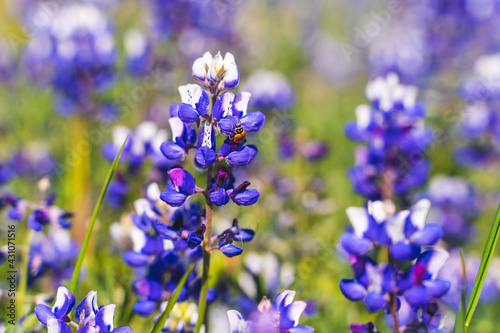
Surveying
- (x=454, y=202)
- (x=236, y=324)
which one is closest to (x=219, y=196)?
(x=236, y=324)

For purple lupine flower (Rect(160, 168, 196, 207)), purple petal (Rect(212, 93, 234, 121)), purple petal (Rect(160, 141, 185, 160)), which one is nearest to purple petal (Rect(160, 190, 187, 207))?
purple lupine flower (Rect(160, 168, 196, 207))

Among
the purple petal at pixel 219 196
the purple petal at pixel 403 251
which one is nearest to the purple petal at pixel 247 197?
the purple petal at pixel 219 196

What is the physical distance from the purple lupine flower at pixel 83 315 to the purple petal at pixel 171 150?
0.39m

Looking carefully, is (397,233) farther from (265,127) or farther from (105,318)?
(265,127)

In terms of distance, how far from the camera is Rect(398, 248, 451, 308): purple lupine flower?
1.36 meters

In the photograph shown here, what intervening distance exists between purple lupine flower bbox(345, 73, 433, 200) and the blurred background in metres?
0.18

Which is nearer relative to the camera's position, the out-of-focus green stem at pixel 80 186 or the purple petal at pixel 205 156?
the purple petal at pixel 205 156

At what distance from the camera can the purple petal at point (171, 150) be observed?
4.57ft

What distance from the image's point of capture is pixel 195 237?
1309 mm

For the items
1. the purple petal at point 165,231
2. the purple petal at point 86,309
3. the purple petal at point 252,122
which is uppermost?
the purple petal at point 252,122

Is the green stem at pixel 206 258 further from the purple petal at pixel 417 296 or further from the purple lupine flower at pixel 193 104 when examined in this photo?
the purple petal at pixel 417 296

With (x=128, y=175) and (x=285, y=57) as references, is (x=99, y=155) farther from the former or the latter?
(x=285, y=57)

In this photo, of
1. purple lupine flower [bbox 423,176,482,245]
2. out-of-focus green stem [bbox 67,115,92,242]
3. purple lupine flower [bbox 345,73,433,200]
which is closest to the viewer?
purple lupine flower [bbox 345,73,433,200]

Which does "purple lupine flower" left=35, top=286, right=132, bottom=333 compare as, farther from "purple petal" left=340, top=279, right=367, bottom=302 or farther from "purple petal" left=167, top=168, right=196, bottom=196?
"purple petal" left=340, top=279, right=367, bottom=302
